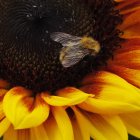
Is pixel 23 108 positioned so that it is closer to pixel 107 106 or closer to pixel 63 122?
pixel 63 122

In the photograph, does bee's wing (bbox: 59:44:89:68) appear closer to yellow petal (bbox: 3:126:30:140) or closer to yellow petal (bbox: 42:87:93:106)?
yellow petal (bbox: 42:87:93:106)

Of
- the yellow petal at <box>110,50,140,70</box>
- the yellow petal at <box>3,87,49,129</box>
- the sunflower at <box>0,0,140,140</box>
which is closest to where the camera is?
the yellow petal at <box>3,87,49,129</box>

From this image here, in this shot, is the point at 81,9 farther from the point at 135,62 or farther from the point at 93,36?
the point at 135,62

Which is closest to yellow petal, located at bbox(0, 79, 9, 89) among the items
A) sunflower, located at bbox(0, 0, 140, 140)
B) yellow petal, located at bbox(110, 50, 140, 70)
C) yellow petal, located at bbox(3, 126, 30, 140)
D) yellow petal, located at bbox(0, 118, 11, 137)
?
sunflower, located at bbox(0, 0, 140, 140)

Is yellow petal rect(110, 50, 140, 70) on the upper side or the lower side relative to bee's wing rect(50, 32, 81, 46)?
lower

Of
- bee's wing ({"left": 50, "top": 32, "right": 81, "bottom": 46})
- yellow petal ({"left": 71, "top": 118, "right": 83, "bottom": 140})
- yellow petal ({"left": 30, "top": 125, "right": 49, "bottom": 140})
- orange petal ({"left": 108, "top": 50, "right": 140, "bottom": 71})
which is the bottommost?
yellow petal ({"left": 71, "top": 118, "right": 83, "bottom": 140})

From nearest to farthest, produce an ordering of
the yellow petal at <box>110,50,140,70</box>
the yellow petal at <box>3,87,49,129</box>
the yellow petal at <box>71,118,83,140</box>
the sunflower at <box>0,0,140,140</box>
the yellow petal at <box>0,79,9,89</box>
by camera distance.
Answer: the yellow petal at <box>3,87,49,129</box>
the sunflower at <box>0,0,140,140</box>
the yellow petal at <box>71,118,83,140</box>
the yellow petal at <box>110,50,140,70</box>
the yellow petal at <box>0,79,9,89</box>

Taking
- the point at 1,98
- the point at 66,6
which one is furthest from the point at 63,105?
the point at 66,6
